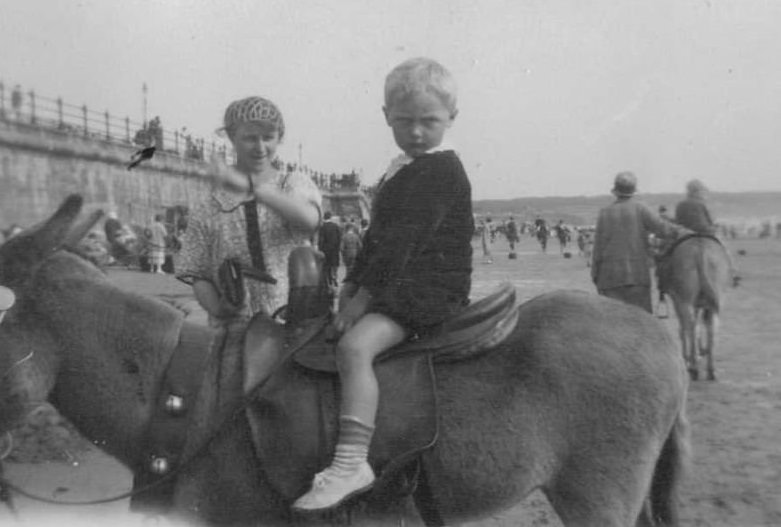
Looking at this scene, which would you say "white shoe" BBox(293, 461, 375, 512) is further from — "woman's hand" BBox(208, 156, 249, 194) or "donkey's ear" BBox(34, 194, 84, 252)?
"donkey's ear" BBox(34, 194, 84, 252)

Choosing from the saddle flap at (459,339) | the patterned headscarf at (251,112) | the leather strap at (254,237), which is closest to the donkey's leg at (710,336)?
the saddle flap at (459,339)

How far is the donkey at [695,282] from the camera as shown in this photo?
10109 mm

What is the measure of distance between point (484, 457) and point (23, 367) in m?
1.64

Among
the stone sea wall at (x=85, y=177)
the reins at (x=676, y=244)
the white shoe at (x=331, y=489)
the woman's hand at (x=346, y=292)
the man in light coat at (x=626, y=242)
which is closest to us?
the white shoe at (x=331, y=489)

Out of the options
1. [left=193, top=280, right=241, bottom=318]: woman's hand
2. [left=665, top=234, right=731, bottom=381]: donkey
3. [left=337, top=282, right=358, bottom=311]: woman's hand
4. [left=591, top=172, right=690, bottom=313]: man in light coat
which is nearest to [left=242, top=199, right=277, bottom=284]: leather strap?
[left=193, top=280, right=241, bottom=318]: woman's hand

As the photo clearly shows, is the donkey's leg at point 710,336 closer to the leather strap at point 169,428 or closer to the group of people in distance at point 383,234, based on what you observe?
the group of people in distance at point 383,234

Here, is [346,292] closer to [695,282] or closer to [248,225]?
[248,225]

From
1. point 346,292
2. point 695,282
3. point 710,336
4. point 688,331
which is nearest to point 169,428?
point 346,292

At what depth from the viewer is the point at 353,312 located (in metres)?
3.19

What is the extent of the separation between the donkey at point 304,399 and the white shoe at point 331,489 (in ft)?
0.32

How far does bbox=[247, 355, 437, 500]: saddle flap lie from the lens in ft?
9.77

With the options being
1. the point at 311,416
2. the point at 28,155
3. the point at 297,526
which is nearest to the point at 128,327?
the point at 311,416

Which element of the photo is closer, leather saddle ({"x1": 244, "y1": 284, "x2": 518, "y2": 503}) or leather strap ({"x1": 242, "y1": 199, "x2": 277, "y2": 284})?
leather saddle ({"x1": 244, "y1": 284, "x2": 518, "y2": 503})

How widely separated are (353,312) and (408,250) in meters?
0.32
